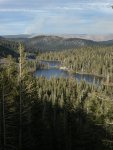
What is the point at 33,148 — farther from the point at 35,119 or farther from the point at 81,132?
the point at 81,132

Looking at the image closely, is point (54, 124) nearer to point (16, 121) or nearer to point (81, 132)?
point (81, 132)

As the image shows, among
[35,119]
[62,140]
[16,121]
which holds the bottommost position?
[62,140]

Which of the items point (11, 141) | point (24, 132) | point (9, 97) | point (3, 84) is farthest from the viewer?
point (24, 132)

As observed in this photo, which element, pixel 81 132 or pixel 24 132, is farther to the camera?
pixel 81 132

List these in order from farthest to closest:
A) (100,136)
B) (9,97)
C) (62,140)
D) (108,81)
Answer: (62,140)
(100,136)
(9,97)
(108,81)

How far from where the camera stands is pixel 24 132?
4591cm

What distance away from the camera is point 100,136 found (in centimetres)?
5522

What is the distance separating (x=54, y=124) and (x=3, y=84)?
113 ft

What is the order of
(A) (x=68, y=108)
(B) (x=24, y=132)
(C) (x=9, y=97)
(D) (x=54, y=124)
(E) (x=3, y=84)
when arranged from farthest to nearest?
(A) (x=68, y=108), (D) (x=54, y=124), (B) (x=24, y=132), (C) (x=9, y=97), (E) (x=3, y=84)

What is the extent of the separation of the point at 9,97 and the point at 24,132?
37.0 feet

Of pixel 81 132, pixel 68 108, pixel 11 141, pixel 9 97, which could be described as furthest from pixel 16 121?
pixel 68 108

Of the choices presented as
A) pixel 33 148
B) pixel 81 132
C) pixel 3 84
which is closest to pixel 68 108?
pixel 81 132

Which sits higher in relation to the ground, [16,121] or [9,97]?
[9,97]

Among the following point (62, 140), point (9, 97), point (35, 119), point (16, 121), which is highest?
point (9, 97)
